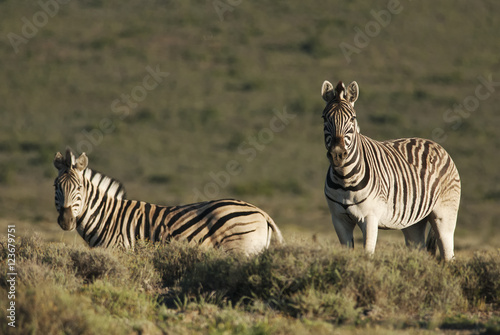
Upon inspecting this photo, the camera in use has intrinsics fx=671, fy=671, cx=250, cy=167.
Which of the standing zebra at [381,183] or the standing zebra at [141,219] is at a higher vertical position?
the standing zebra at [381,183]

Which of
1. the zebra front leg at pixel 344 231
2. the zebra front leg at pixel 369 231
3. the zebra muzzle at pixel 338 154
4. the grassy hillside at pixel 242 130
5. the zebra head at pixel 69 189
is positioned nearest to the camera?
the grassy hillside at pixel 242 130

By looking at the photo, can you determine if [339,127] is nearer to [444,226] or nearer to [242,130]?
[444,226]

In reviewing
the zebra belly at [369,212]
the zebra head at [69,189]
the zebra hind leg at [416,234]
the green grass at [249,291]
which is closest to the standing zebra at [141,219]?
the zebra head at [69,189]

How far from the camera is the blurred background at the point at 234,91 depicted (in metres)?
36.3

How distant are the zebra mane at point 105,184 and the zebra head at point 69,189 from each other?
0.28 meters

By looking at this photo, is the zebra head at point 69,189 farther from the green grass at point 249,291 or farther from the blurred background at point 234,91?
the blurred background at point 234,91

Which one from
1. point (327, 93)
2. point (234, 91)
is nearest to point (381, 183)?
point (327, 93)

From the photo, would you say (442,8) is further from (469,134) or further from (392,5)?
(469,134)

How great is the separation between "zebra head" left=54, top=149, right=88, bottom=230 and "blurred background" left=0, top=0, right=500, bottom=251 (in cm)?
1930

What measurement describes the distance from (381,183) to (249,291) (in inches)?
82.3

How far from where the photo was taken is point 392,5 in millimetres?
56875

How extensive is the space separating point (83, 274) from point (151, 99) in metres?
43.0

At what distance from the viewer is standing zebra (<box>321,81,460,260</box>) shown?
24.8ft

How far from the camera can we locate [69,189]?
28.3ft
